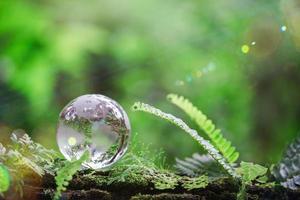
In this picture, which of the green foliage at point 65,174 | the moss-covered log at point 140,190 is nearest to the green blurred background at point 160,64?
the moss-covered log at point 140,190

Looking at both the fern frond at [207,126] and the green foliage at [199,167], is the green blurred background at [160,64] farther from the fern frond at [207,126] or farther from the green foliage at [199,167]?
the fern frond at [207,126]

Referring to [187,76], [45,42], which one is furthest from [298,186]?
[187,76]

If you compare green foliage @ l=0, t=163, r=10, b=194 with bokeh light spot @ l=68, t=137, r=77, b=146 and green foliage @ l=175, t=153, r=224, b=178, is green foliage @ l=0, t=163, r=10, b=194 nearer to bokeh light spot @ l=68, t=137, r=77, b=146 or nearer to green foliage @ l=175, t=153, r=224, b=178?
bokeh light spot @ l=68, t=137, r=77, b=146

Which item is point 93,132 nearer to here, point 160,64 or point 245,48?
point 245,48

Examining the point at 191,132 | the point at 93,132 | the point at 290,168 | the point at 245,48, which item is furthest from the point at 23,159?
the point at 245,48

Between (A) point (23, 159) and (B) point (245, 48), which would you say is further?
(B) point (245, 48)

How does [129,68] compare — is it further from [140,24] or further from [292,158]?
[292,158]

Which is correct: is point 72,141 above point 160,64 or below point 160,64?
below
